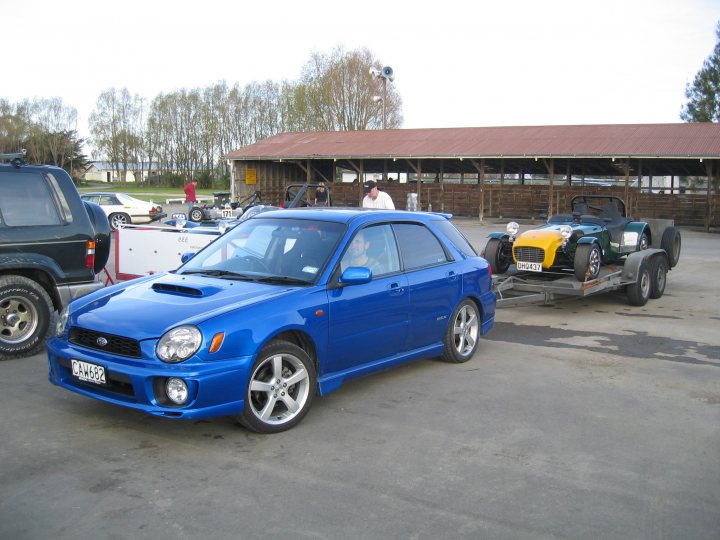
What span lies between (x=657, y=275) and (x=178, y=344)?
875 centimetres

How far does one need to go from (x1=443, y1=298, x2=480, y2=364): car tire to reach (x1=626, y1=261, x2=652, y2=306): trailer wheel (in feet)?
14.1

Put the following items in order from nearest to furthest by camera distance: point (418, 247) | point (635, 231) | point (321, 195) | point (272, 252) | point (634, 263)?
point (272, 252) → point (418, 247) → point (634, 263) → point (635, 231) → point (321, 195)

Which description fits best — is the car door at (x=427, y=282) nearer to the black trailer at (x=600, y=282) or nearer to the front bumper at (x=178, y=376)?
the front bumper at (x=178, y=376)

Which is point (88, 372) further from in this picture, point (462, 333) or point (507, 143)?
point (507, 143)

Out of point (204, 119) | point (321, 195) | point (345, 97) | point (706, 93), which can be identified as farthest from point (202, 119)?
point (321, 195)

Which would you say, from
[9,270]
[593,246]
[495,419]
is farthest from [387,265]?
[593,246]

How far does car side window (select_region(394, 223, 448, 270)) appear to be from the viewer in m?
6.57

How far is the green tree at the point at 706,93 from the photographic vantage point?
5828cm

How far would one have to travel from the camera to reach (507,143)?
33500mm

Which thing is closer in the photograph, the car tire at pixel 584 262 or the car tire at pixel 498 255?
the car tire at pixel 584 262

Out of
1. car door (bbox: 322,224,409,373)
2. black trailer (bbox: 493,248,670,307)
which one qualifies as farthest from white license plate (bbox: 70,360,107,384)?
black trailer (bbox: 493,248,670,307)

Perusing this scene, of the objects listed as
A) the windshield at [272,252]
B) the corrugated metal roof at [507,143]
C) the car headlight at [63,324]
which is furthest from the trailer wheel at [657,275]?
the corrugated metal roof at [507,143]

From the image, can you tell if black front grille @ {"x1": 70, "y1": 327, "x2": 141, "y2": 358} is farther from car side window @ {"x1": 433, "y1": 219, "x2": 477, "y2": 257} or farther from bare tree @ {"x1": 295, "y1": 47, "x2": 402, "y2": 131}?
bare tree @ {"x1": 295, "y1": 47, "x2": 402, "y2": 131}

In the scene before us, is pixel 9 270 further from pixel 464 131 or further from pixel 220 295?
pixel 464 131
